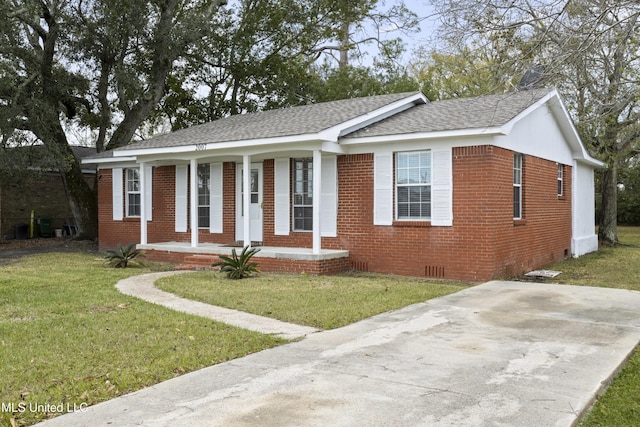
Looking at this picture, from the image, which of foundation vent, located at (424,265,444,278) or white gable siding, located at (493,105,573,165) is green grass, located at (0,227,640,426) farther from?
white gable siding, located at (493,105,573,165)

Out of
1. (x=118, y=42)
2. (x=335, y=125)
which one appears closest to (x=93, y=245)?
(x=118, y=42)

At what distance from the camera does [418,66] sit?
3428 cm

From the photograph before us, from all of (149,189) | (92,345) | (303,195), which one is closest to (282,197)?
(303,195)

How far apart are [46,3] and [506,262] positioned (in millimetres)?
15663

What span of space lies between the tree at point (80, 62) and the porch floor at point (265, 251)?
464cm

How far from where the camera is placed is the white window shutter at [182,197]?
1603 centimetres

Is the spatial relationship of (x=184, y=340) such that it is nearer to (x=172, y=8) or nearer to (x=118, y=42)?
(x=118, y=42)

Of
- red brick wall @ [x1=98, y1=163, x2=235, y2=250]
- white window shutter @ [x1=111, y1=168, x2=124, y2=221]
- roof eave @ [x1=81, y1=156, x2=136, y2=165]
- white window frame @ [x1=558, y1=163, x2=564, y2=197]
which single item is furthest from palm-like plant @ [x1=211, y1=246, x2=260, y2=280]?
white window frame @ [x1=558, y1=163, x2=564, y2=197]

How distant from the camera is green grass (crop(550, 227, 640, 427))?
4.22 metres

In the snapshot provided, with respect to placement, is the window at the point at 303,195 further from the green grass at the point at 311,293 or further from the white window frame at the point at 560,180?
the white window frame at the point at 560,180

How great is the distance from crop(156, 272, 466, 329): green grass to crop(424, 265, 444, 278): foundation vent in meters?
0.34

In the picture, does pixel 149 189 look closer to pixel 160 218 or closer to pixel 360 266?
pixel 160 218

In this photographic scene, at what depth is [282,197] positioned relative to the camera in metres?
14.0

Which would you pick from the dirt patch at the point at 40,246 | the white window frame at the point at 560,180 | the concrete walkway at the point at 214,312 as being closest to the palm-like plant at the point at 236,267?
the concrete walkway at the point at 214,312
